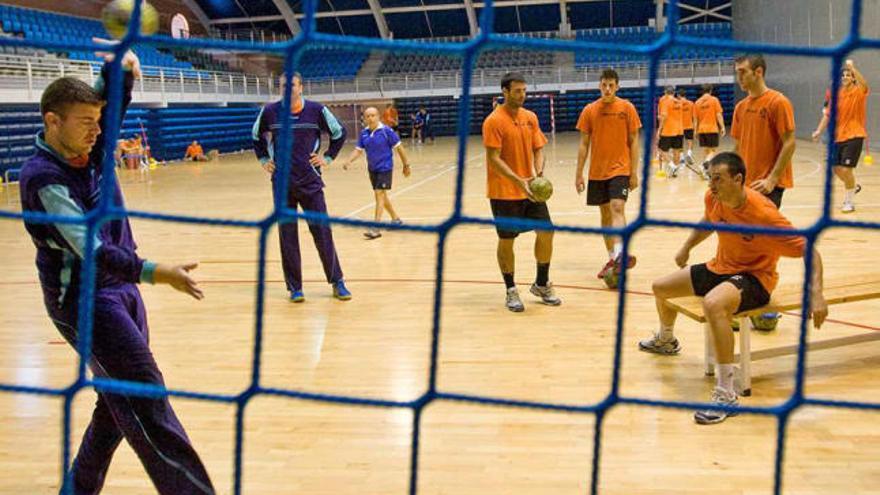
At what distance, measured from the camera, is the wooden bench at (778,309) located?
155 inches

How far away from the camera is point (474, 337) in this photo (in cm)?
515

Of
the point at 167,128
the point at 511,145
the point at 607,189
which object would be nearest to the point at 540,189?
the point at 511,145

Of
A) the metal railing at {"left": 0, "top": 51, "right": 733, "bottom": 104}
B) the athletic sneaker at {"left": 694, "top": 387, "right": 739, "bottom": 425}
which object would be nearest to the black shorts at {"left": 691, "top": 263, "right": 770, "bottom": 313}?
the athletic sneaker at {"left": 694, "top": 387, "right": 739, "bottom": 425}

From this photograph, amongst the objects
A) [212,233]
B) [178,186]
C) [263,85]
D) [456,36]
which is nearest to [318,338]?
[212,233]

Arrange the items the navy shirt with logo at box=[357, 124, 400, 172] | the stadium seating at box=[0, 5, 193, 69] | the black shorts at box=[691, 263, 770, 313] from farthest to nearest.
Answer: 1. the stadium seating at box=[0, 5, 193, 69]
2. the navy shirt with logo at box=[357, 124, 400, 172]
3. the black shorts at box=[691, 263, 770, 313]

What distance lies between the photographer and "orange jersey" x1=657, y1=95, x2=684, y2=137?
13195mm

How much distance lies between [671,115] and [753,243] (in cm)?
987

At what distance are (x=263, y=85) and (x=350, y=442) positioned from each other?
2756 cm

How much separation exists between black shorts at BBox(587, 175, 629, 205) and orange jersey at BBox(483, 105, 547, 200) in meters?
0.82

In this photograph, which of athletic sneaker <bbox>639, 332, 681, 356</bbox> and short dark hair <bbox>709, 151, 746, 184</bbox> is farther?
athletic sneaker <bbox>639, 332, 681, 356</bbox>

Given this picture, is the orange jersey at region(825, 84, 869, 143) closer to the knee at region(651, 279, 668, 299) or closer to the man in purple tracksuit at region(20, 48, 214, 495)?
the knee at region(651, 279, 668, 299)

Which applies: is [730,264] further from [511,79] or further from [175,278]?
[175,278]

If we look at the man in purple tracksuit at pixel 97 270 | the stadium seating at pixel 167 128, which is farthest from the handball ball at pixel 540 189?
the stadium seating at pixel 167 128

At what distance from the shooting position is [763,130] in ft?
15.9
